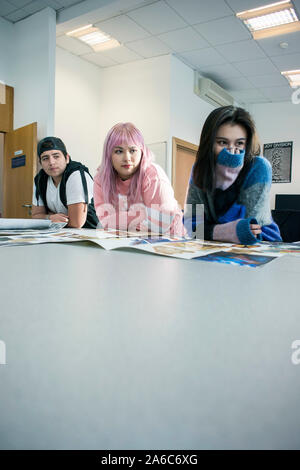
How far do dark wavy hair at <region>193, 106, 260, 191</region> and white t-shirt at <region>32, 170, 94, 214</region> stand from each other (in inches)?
25.9

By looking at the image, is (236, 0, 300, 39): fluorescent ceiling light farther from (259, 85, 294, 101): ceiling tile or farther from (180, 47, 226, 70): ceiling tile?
(259, 85, 294, 101): ceiling tile

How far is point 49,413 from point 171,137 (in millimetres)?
4006

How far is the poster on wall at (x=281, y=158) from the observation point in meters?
5.23

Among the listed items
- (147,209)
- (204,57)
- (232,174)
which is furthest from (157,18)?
(232,174)

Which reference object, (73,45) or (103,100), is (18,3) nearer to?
(73,45)

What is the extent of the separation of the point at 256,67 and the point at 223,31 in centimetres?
101

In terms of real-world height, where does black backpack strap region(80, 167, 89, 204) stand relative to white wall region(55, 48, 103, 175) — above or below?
below

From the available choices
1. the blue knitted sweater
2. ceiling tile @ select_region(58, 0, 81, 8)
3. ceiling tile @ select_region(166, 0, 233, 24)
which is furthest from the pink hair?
ceiling tile @ select_region(58, 0, 81, 8)

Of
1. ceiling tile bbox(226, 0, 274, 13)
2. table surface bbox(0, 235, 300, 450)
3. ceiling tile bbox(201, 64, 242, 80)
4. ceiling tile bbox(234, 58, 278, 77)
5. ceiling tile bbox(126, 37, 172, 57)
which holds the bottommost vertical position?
table surface bbox(0, 235, 300, 450)

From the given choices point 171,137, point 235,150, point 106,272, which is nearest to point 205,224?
point 235,150

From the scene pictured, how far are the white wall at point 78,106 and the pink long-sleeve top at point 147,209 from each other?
8.63 ft

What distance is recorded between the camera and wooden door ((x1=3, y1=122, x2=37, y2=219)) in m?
3.04

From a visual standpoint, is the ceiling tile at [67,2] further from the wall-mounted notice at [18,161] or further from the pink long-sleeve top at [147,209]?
the pink long-sleeve top at [147,209]

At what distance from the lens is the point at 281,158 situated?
529cm
